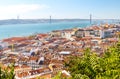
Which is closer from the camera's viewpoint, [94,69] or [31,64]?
[94,69]

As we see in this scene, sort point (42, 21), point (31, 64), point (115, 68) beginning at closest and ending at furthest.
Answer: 1. point (115, 68)
2. point (31, 64)
3. point (42, 21)

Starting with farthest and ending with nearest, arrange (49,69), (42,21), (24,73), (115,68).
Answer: (42,21) → (49,69) → (24,73) → (115,68)

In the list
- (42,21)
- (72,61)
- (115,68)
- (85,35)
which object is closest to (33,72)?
(72,61)

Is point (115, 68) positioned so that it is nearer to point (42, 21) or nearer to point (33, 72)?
point (33, 72)

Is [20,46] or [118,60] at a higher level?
[118,60]

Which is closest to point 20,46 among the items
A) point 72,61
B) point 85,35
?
point 85,35

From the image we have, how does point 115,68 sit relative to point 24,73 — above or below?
above

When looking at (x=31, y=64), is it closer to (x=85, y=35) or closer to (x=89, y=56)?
(x=89, y=56)

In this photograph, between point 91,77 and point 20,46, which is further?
point 20,46

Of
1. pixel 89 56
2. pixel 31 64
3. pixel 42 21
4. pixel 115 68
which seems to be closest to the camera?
pixel 115 68
